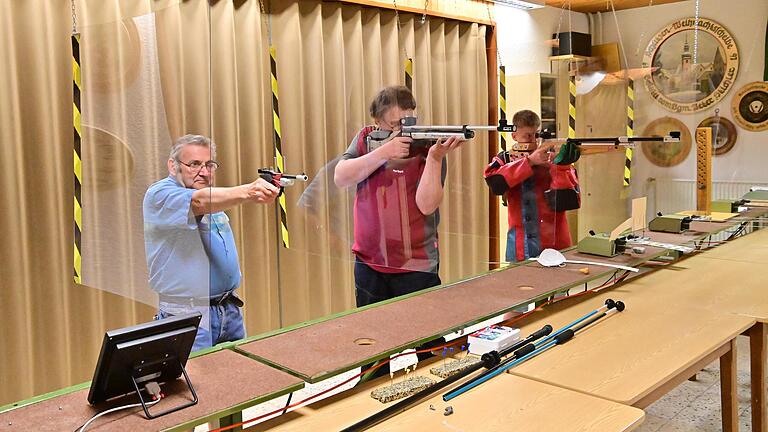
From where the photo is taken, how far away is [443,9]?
10.7ft

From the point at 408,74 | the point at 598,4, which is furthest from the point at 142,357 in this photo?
the point at 598,4

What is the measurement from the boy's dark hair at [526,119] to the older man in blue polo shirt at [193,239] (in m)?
1.34

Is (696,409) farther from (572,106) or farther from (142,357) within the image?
(142,357)

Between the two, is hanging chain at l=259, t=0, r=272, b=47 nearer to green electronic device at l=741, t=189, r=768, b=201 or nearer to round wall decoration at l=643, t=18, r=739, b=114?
round wall decoration at l=643, t=18, r=739, b=114

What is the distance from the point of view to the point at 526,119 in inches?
120

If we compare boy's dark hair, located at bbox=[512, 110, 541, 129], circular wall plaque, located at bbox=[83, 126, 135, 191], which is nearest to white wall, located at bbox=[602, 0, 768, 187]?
boy's dark hair, located at bbox=[512, 110, 541, 129]

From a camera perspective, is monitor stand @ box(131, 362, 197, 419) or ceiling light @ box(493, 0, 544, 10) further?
ceiling light @ box(493, 0, 544, 10)

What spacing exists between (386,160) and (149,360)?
119 centimetres

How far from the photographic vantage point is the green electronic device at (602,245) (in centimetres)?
277

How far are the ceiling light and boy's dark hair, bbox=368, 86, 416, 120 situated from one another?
1.39m

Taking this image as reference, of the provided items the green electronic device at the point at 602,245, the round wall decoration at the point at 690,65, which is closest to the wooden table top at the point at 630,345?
the green electronic device at the point at 602,245

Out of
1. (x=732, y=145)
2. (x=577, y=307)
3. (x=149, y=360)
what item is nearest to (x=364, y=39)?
(x=577, y=307)

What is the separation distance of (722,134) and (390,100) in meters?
3.68

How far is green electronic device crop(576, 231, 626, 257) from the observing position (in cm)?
277
